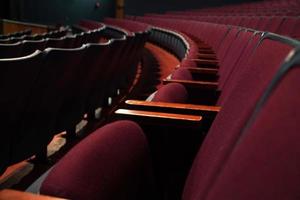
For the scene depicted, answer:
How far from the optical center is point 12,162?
387 mm

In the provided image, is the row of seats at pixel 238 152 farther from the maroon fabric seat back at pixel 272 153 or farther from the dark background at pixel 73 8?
the dark background at pixel 73 8

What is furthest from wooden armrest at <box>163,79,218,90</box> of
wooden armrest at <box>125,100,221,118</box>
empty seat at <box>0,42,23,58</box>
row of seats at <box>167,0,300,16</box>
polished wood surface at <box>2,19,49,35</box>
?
polished wood surface at <box>2,19,49,35</box>

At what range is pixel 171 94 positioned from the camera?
374 mm

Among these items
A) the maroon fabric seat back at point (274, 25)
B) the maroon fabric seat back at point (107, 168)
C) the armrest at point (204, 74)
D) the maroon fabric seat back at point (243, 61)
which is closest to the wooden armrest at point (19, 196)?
the maroon fabric seat back at point (107, 168)

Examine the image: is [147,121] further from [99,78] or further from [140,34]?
[140,34]

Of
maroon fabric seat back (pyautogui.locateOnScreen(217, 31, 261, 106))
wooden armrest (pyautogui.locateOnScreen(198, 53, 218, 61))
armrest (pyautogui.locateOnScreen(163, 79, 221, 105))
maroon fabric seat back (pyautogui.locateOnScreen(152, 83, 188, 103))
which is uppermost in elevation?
maroon fabric seat back (pyautogui.locateOnScreen(217, 31, 261, 106))


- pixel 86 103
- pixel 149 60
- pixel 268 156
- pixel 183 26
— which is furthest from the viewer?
pixel 183 26

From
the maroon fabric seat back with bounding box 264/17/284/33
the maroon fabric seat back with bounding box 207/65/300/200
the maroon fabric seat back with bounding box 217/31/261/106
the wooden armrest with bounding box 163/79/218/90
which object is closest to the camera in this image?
the maroon fabric seat back with bounding box 207/65/300/200

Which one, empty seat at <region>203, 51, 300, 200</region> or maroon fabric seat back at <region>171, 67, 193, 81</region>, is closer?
empty seat at <region>203, 51, 300, 200</region>

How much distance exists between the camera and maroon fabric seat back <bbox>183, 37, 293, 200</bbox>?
0.15 meters

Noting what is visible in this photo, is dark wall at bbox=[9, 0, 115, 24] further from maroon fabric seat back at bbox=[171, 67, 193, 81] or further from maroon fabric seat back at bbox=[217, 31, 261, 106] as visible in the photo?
maroon fabric seat back at bbox=[217, 31, 261, 106]

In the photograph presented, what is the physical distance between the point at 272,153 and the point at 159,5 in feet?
13.6

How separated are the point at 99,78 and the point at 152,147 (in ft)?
1.16

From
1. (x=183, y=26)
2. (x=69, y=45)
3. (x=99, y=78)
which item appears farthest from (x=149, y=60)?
(x=99, y=78)
